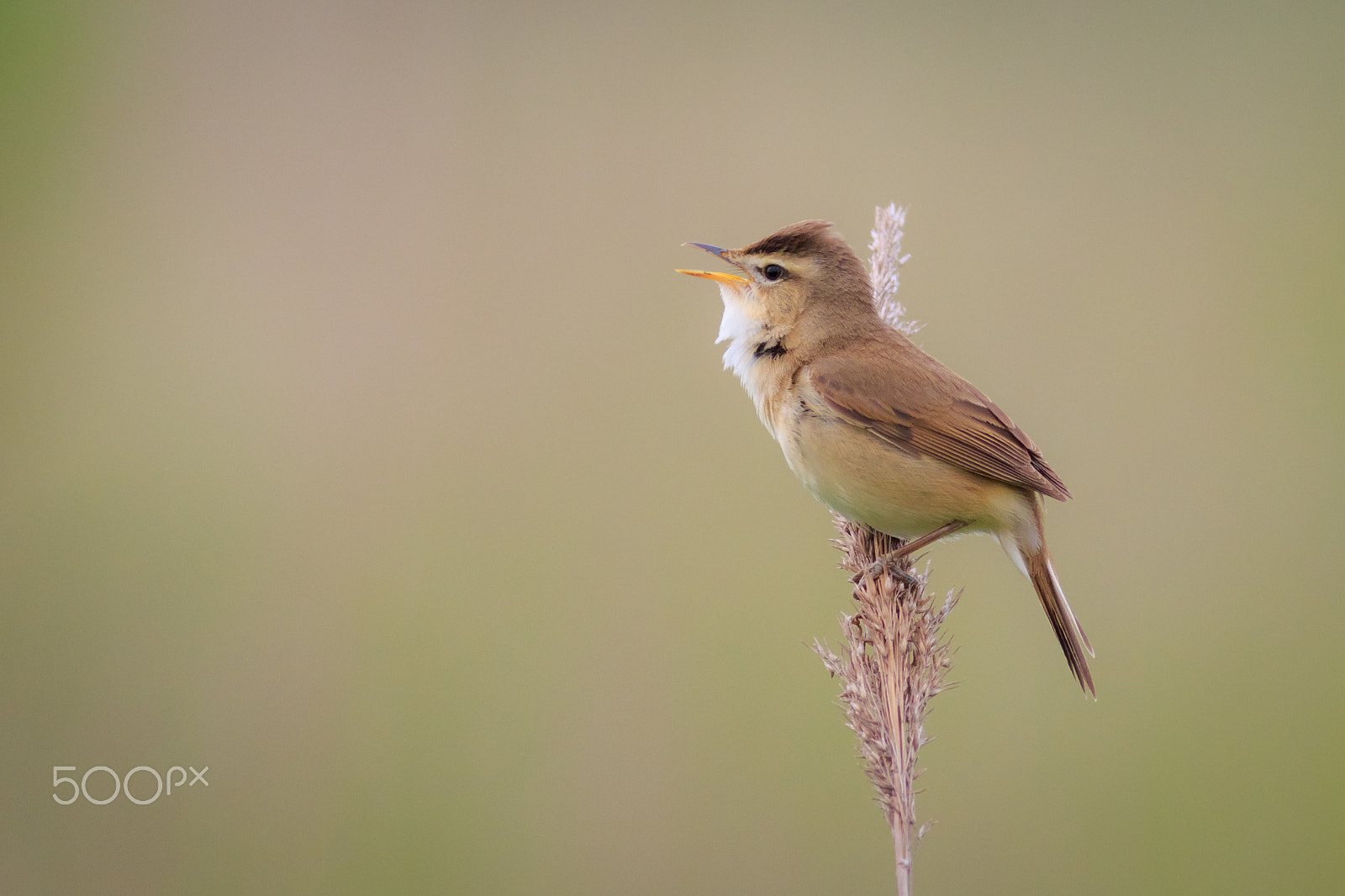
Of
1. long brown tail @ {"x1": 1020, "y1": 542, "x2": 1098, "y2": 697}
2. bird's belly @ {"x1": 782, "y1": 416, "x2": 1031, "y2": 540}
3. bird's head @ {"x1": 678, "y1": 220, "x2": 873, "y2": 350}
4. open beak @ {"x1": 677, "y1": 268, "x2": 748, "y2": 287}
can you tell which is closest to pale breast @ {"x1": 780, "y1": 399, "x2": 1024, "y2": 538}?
bird's belly @ {"x1": 782, "y1": 416, "x2": 1031, "y2": 540}

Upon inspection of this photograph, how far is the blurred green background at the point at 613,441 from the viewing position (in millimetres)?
4641

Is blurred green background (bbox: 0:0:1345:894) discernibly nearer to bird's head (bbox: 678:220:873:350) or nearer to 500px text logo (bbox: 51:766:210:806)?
500px text logo (bbox: 51:766:210:806)

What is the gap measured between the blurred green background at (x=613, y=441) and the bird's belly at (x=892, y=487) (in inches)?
75.8

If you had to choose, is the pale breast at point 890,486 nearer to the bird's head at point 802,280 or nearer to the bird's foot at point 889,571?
the bird's foot at point 889,571

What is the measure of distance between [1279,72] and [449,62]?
6565mm

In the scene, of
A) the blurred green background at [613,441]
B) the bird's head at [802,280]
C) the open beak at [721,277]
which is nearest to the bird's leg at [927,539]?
the bird's head at [802,280]

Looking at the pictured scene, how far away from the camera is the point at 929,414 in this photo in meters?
3.18

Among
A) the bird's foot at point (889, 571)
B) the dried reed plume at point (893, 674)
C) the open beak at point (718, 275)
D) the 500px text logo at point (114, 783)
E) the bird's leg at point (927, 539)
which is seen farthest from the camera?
the 500px text logo at point (114, 783)

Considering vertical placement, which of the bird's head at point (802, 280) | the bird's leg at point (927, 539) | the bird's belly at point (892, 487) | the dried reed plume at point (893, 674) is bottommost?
the dried reed plume at point (893, 674)

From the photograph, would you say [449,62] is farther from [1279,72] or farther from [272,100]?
[1279,72]

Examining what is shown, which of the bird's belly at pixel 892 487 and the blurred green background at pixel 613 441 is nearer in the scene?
the bird's belly at pixel 892 487

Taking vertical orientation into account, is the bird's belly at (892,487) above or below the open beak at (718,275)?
below

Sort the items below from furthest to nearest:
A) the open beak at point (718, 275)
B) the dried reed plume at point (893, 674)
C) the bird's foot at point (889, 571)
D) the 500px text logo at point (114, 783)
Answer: the 500px text logo at point (114, 783) < the open beak at point (718, 275) < the bird's foot at point (889, 571) < the dried reed plume at point (893, 674)

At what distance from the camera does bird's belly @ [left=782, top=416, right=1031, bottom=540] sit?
3062mm
